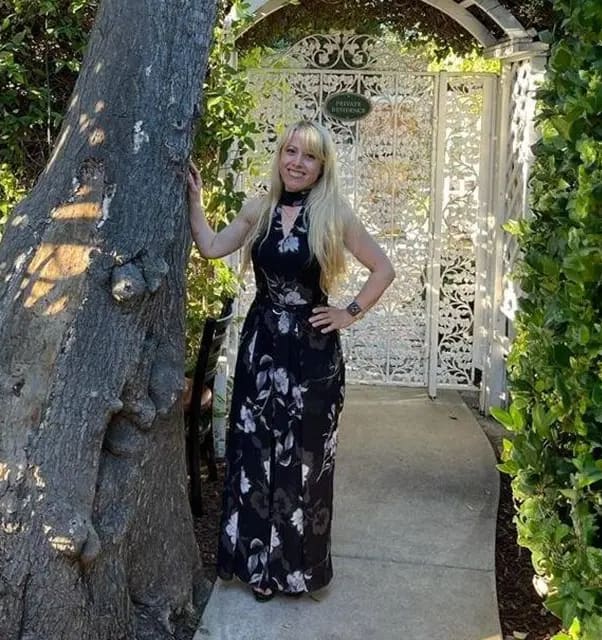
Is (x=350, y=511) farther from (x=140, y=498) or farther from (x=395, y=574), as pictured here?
(x=140, y=498)

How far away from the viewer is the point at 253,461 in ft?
11.8

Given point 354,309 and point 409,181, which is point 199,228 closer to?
point 354,309

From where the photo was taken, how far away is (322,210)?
3.42m

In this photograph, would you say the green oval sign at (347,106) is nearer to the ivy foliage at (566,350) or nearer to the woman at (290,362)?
the woman at (290,362)

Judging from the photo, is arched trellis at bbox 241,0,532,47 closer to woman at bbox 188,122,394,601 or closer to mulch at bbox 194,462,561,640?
woman at bbox 188,122,394,601

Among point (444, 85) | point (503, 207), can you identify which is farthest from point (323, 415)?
point (444, 85)

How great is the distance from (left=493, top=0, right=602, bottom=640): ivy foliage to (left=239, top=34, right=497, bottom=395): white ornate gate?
3.38 meters

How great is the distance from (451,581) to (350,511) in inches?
34.6

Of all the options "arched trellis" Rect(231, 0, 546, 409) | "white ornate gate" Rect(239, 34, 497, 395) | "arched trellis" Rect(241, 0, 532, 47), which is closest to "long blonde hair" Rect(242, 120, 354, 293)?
"arched trellis" Rect(241, 0, 532, 47)

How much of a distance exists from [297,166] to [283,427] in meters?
1.04

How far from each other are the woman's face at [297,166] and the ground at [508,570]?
174 centimetres

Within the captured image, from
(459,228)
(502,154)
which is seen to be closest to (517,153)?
(502,154)

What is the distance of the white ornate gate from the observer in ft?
20.8

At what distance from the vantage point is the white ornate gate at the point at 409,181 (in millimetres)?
6340
